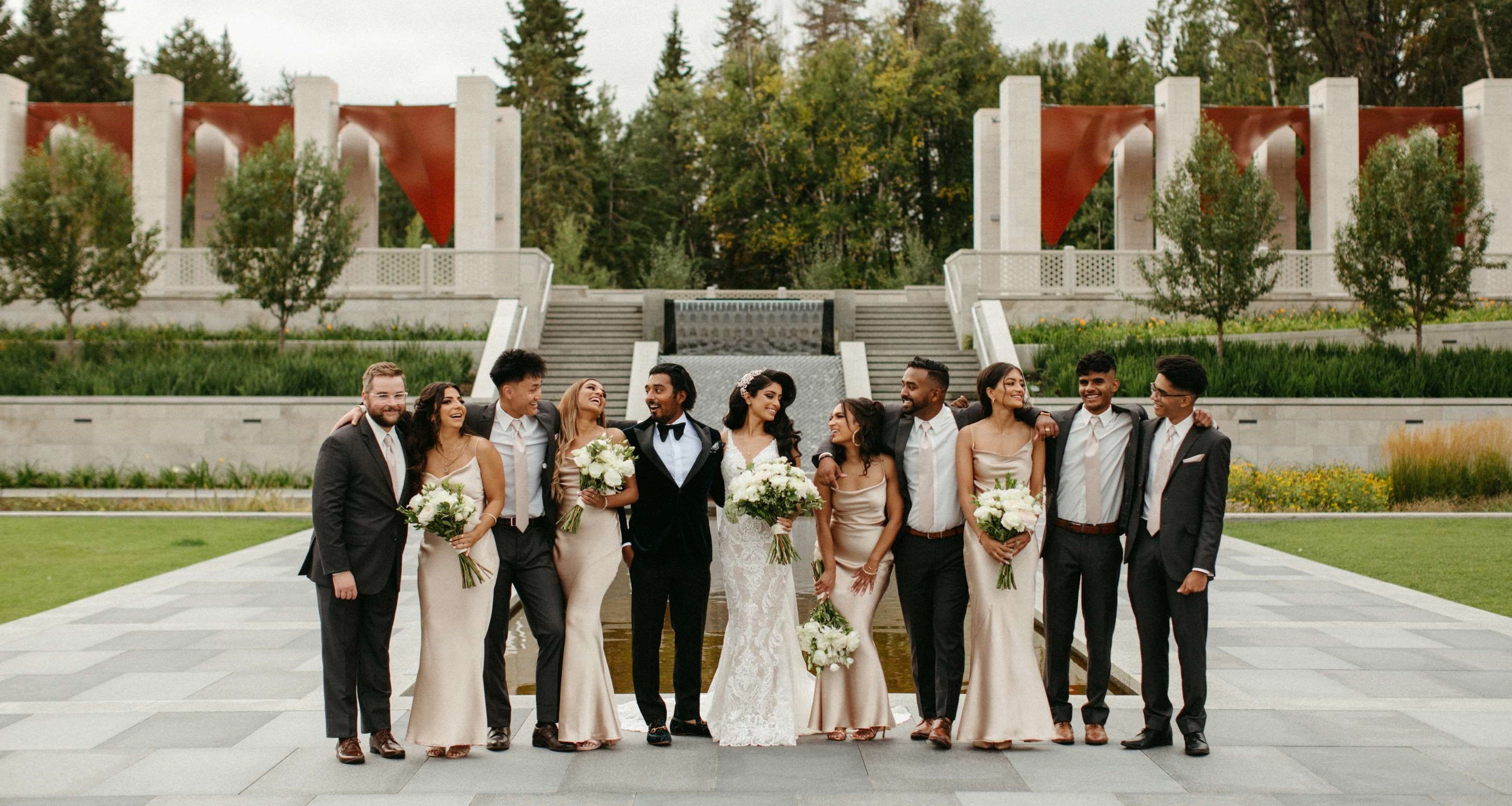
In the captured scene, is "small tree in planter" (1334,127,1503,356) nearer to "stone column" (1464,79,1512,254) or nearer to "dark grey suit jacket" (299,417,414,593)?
"stone column" (1464,79,1512,254)

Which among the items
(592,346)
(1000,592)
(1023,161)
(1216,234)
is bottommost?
(1000,592)

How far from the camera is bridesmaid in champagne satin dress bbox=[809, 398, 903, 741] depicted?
19.4ft

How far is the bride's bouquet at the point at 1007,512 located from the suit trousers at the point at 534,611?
207 cm

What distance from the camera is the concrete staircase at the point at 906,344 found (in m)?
21.8

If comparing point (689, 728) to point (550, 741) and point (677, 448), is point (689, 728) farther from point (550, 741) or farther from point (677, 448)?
point (677, 448)

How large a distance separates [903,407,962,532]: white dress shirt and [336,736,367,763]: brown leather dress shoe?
2776 millimetres

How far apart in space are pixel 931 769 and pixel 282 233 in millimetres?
19521

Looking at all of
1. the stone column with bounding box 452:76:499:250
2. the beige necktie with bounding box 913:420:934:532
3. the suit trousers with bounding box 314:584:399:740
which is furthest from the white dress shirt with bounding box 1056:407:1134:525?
the stone column with bounding box 452:76:499:250

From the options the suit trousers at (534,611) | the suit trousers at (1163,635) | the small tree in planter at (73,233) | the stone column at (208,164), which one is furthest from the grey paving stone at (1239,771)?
the stone column at (208,164)

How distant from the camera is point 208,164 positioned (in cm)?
3067

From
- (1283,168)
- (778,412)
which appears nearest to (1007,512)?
(778,412)

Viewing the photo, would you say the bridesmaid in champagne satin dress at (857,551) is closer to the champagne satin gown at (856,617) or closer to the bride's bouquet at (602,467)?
the champagne satin gown at (856,617)

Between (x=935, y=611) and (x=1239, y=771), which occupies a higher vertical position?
(x=935, y=611)

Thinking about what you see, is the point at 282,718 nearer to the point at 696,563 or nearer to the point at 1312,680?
the point at 696,563
